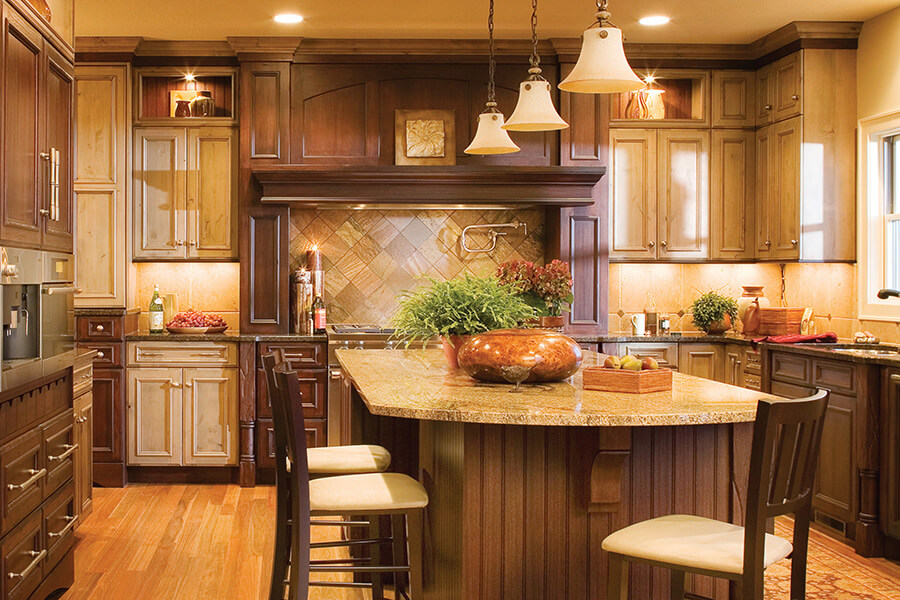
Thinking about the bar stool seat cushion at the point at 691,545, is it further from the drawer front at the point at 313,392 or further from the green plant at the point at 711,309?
the green plant at the point at 711,309

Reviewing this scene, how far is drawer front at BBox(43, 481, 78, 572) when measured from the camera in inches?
141

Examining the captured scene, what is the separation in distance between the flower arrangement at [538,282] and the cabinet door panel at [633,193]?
246 cm

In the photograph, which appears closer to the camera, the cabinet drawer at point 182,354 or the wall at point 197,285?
the cabinet drawer at point 182,354

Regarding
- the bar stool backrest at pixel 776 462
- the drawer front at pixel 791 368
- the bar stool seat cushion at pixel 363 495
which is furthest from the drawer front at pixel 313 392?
the bar stool backrest at pixel 776 462

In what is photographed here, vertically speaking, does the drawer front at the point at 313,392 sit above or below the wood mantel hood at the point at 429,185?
below

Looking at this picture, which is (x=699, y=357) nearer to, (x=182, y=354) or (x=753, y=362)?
(x=753, y=362)

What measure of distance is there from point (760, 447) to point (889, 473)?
2756mm

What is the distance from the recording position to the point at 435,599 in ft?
10.2

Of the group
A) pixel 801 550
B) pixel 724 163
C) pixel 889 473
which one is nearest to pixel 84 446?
pixel 801 550

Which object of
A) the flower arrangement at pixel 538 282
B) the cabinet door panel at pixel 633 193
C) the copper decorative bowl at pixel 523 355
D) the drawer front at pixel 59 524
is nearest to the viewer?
the copper decorative bowl at pixel 523 355

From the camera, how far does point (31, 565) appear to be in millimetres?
3344

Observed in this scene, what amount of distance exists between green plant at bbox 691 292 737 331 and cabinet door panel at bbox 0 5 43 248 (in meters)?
4.16

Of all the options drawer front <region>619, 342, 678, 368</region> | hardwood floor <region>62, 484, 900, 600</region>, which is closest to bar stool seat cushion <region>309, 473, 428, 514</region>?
hardwood floor <region>62, 484, 900, 600</region>

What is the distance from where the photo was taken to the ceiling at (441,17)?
17.5 feet
